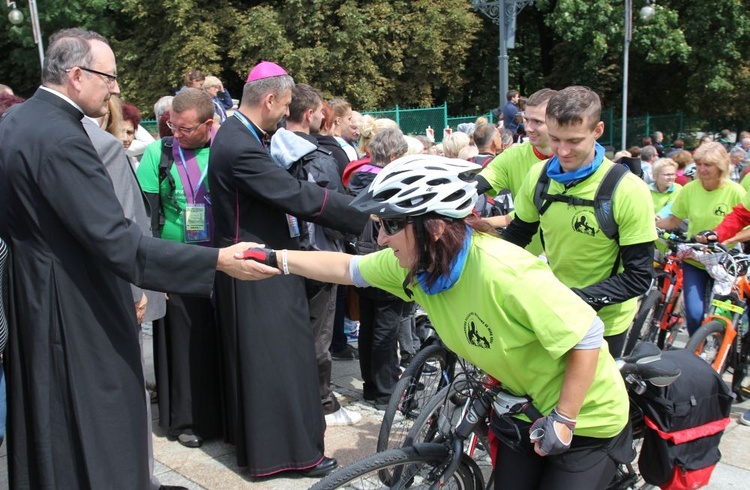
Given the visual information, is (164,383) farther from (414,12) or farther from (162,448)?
(414,12)

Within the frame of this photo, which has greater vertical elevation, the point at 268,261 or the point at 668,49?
the point at 668,49

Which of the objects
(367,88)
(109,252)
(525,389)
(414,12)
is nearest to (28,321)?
(109,252)

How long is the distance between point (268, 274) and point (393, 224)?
620 mm

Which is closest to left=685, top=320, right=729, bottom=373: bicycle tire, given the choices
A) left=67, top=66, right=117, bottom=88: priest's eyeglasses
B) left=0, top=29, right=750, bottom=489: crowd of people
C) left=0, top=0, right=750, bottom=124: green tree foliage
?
left=0, top=29, right=750, bottom=489: crowd of people

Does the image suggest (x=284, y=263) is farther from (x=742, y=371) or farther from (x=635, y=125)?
(x=635, y=125)

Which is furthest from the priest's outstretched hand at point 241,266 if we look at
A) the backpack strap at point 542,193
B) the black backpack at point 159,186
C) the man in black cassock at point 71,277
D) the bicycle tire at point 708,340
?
the bicycle tire at point 708,340

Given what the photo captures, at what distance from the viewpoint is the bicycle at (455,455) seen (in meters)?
2.62

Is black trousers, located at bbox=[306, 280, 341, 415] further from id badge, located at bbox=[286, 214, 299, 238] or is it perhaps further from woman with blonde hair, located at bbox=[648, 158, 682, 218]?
woman with blonde hair, located at bbox=[648, 158, 682, 218]

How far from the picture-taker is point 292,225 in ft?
13.1

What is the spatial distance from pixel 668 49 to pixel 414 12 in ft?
28.8

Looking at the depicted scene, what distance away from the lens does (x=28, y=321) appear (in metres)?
2.72

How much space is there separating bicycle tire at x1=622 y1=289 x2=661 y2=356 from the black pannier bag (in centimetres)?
243

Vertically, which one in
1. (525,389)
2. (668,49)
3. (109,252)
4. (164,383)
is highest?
(668,49)

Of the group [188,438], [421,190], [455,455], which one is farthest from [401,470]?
[188,438]
